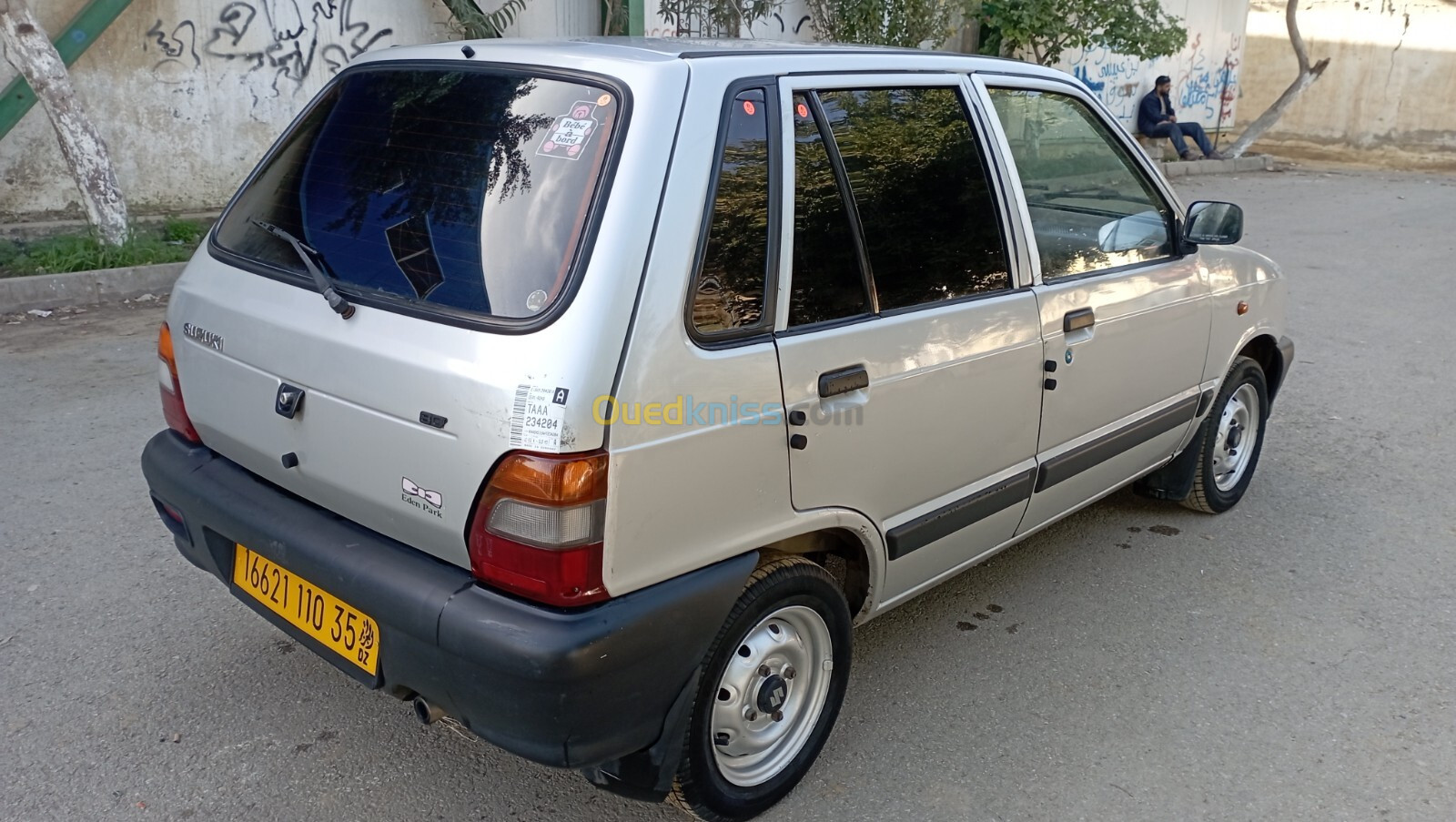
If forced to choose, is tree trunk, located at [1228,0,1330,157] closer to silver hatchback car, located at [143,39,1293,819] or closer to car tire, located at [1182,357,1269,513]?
car tire, located at [1182,357,1269,513]

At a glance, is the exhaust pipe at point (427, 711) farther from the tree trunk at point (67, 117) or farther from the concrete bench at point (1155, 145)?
the concrete bench at point (1155, 145)

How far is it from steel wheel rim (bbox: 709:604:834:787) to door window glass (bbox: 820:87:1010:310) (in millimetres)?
828

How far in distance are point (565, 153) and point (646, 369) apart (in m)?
0.50

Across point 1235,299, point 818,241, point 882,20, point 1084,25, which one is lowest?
point 1235,299

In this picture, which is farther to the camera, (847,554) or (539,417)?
(847,554)

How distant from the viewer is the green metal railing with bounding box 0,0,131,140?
8.05m

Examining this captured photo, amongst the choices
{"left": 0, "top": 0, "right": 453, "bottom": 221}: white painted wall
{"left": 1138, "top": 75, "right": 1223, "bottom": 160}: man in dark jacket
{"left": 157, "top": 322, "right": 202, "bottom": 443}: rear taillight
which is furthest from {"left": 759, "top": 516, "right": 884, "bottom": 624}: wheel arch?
{"left": 1138, "top": 75, "right": 1223, "bottom": 160}: man in dark jacket

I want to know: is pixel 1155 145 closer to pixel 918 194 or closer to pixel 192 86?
pixel 192 86

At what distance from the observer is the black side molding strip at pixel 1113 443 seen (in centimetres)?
327

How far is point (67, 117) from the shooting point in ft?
24.4

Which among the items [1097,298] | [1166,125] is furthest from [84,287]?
[1166,125]

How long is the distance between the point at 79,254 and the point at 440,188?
244 inches

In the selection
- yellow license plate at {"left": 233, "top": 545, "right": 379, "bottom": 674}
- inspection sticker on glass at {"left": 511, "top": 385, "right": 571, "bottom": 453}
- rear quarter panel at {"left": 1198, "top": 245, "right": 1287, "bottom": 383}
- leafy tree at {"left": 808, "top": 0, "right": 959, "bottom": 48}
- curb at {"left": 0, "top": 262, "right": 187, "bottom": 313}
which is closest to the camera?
inspection sticker on glass at {"left": 511, "top": 385, "right": 571, "bottom": 453}

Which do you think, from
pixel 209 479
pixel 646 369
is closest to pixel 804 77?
pixel 646 369
